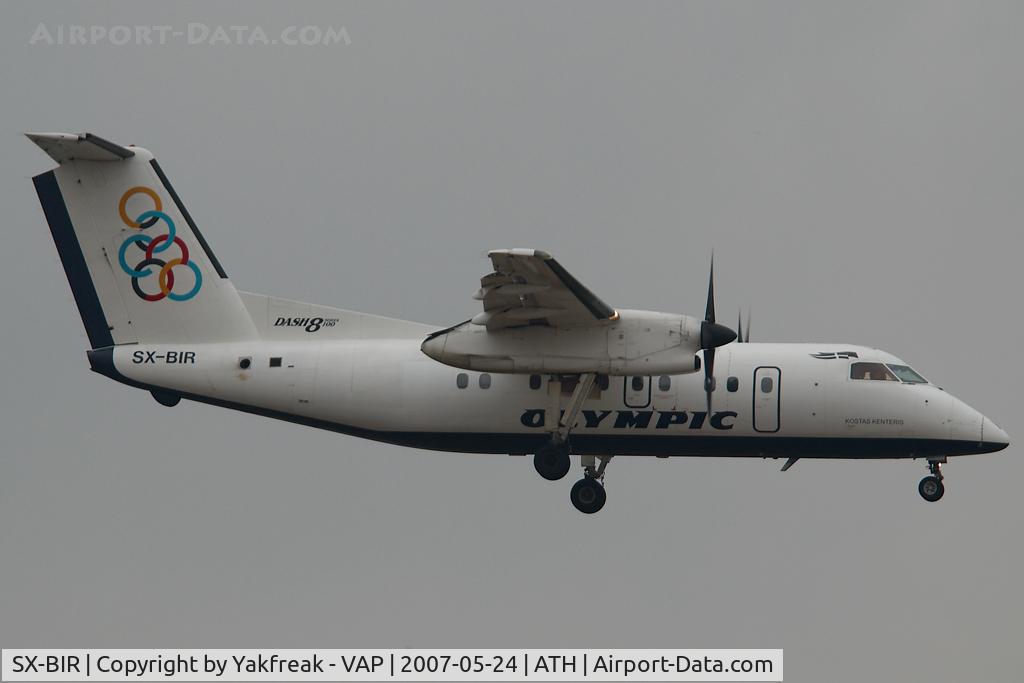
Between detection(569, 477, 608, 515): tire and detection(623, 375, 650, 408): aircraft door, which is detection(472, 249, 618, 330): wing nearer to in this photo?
detection(623, 375, 650, 408): aircraft door

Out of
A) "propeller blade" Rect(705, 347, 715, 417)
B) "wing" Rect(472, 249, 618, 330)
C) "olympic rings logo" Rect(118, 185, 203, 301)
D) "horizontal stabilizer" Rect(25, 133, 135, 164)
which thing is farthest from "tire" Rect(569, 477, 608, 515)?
"horizontal stabilizer" Rect(25, 133, 135, 164)

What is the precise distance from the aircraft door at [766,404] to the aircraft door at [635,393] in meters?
1.90

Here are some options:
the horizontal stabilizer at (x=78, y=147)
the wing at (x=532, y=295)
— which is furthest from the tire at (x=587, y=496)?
the horizontal stabilizer at (x=78, y=147)

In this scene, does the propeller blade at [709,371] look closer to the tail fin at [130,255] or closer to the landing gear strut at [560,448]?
the landing gear strut at [560,448]

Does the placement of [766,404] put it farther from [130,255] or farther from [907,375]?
[130,255]

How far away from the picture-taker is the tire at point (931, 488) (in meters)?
26.2

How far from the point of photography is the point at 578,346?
2420 centimetres

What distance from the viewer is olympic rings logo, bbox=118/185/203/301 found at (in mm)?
26734

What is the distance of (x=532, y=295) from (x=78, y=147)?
906 centimetres

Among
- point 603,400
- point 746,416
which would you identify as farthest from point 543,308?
point 746,416

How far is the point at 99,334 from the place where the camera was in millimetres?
26594

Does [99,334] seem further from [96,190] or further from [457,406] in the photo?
[457,406]

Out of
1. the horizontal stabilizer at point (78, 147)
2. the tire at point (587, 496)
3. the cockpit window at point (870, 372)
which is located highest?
the horizontal stabilizer at point (78, 147)

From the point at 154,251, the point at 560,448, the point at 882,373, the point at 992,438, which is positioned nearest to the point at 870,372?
the point at 882,373
